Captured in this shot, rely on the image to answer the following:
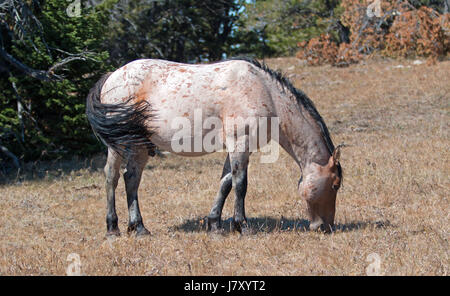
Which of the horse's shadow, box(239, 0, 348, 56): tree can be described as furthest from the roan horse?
box(239, 0, 348, 56): tree

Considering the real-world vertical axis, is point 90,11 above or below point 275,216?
above

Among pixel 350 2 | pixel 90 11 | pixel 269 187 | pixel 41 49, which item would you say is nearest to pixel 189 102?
pixel 269 187

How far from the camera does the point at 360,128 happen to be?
45.1ft

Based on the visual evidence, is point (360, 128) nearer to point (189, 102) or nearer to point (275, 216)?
point (275, 216)

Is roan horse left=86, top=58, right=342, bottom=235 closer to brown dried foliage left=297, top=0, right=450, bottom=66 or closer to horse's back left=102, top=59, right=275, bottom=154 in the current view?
horse's back left=102, top=59, right=275, bottom=154

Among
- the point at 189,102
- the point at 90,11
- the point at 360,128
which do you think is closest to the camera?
the point at 189,102

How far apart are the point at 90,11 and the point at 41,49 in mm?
1853

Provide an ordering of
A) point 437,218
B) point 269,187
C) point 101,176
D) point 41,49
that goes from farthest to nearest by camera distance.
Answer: point 41,49 → point 101,176 → point 269,187 → point 437,218

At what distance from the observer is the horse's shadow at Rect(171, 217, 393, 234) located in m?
6.32

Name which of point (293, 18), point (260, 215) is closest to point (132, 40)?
point (293, 18)

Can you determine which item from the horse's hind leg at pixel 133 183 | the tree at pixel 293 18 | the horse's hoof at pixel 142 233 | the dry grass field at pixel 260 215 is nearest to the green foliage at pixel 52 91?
the dry grass field at pixel 260 215

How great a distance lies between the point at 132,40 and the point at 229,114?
614 inches

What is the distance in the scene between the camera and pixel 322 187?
237 inches

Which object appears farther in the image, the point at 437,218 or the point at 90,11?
the point at 90,11
